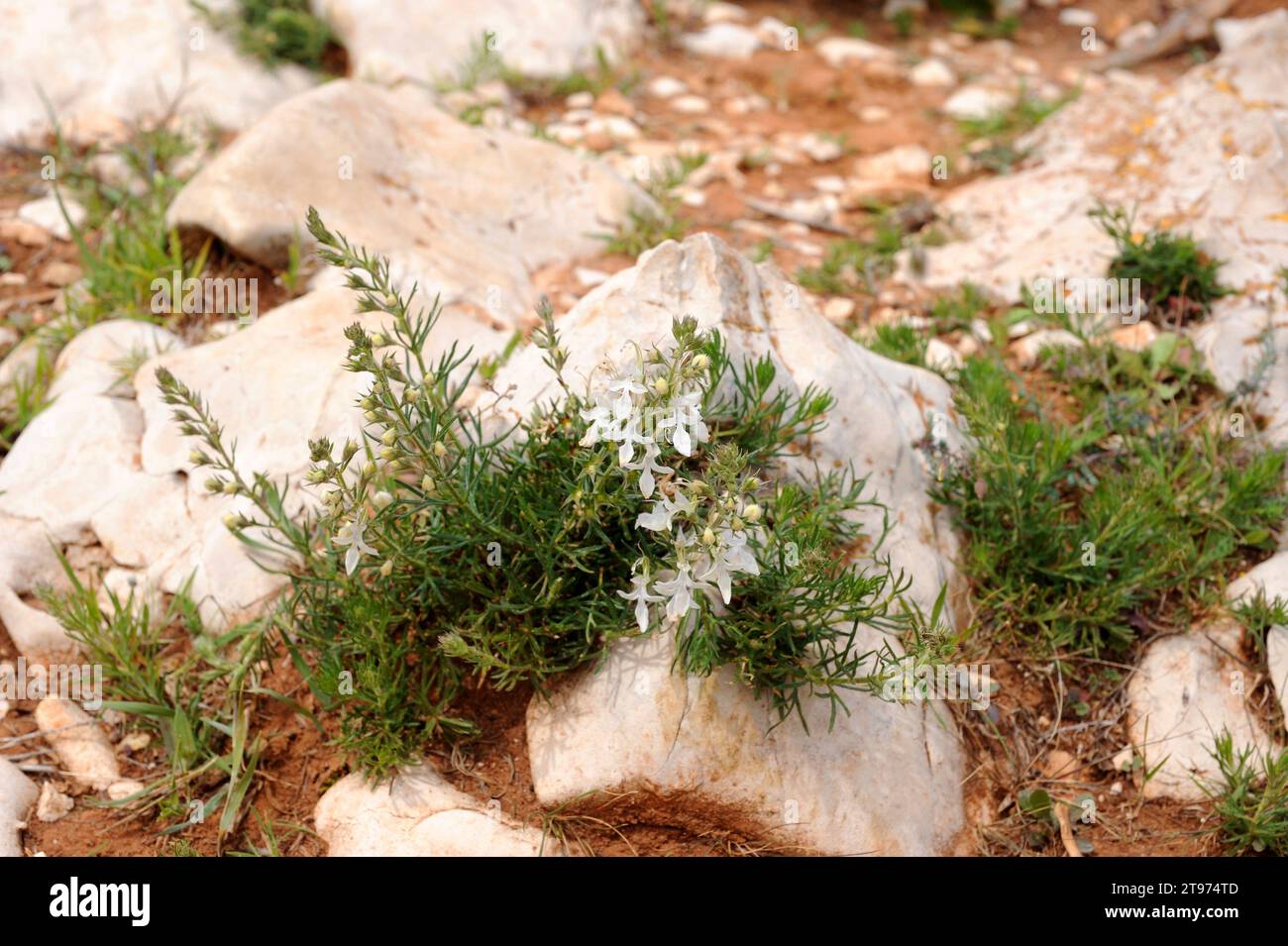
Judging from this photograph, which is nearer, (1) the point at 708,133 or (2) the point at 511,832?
(2) the point at 511,832

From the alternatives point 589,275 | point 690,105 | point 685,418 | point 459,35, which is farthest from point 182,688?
point 690,105

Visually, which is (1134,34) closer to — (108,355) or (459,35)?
(459,35)

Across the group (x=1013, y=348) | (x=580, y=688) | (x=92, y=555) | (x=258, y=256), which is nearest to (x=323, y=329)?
(x=258, y=256)

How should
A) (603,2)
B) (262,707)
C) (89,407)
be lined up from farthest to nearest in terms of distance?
(603,2), (89,407), (262,707)

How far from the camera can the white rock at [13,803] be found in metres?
3.23

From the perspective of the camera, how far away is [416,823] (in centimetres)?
325

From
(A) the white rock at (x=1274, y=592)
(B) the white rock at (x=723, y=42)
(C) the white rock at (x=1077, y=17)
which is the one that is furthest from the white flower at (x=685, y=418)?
(C) the white rock at (x=1077, y=17)

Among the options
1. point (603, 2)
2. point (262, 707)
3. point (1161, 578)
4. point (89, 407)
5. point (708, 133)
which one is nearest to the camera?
point (262, 707)

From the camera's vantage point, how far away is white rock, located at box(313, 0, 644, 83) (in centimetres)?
649

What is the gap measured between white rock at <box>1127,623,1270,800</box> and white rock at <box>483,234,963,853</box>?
69 cm
